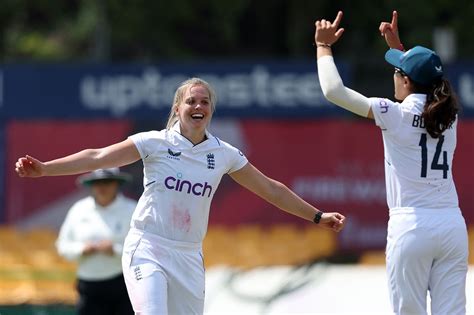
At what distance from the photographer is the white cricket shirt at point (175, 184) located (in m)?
6.89

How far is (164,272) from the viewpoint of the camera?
22.4ft

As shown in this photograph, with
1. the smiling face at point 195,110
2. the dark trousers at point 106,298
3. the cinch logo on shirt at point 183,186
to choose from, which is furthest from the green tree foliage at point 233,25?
the cinch logo on shirt at point 183,186

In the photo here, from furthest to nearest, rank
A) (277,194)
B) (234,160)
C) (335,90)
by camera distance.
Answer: (277,194), (234,160), (335,90)

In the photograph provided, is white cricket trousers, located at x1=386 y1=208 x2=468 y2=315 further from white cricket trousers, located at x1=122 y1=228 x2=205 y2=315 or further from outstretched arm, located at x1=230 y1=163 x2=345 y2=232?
white cricket trousers, located at x1=122 y1=228 x2=205 y2=315

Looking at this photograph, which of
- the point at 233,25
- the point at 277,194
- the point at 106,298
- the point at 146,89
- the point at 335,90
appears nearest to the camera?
the point at 335,90

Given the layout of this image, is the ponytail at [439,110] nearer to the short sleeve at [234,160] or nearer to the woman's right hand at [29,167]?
the short sleeve at [234,160]

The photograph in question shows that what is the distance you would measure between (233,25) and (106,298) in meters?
17.0

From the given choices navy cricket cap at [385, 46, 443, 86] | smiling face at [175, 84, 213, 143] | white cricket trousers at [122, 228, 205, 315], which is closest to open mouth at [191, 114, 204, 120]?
smiling face at [175, 84, 213, 143]

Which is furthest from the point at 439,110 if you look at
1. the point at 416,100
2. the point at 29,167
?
A: the point at 29,167

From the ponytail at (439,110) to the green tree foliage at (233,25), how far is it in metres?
13.4

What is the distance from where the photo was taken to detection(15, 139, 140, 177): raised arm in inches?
262

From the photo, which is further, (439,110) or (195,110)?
(195,110)

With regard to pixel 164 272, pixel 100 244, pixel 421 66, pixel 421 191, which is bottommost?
pixel 100 244

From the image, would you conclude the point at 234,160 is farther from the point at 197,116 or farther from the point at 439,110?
the point at 439,110
